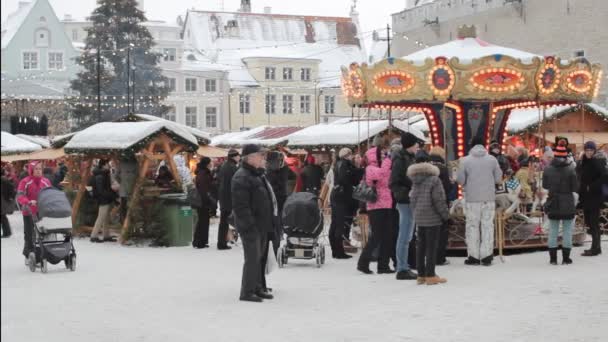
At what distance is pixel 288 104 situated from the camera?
2717 inches

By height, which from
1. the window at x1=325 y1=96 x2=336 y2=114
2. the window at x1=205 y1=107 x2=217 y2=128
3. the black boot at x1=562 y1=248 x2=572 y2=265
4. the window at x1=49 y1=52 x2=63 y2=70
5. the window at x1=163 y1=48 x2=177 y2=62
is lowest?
the black boot at x1=562 y1=248 x2=572 y2=265

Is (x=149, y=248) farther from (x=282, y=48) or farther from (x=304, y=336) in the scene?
(x=282, y=48)

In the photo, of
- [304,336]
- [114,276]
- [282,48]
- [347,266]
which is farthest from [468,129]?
[282,48]

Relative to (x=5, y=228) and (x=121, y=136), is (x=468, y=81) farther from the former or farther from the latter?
(x=5, y=228)

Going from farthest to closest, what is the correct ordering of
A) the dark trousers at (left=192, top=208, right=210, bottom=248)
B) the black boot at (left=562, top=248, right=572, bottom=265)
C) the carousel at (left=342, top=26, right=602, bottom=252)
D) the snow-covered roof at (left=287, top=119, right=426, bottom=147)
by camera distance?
1. the snow-covered roof at (left=287, top=119, right=426, bottom=147)
2. the dark trousers at (left=192, top=208, right=210, bottom=248)
3. the carousel at (left=342, top=26, right=602, bottom=252)
4. the black boot at (left=562, top=248, right=572, bottom=265)

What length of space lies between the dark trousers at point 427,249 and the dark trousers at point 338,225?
3081mm

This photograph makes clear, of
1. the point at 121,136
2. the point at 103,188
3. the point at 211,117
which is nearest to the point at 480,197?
the point at 121,136

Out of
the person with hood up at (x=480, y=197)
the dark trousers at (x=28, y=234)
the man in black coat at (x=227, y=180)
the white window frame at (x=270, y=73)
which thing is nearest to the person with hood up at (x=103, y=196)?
the man in black coat at (x=227, y=180)

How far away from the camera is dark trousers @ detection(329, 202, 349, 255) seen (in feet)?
45.9

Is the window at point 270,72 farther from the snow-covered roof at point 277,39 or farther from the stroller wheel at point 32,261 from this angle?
the stroller wheel at point 32,261

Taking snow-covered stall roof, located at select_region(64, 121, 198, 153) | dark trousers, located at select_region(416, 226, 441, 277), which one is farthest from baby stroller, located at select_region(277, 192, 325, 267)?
snow-covered stall roof, located at select_region(64, 121, 198, 153)

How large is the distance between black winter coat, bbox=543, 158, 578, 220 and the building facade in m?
26.0

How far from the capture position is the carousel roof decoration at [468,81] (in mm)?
15484

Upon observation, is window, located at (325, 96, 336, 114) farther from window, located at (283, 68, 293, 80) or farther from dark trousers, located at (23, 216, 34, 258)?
dark trousers, located at (23, 216, 34, 258)
